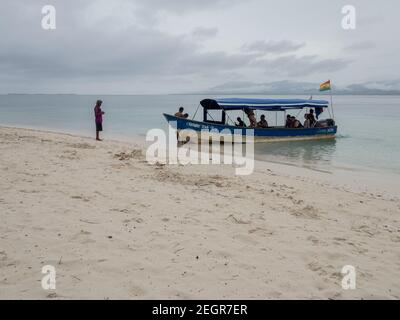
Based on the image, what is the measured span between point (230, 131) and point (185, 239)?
15.4 metres

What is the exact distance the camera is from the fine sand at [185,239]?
4031 millimetres

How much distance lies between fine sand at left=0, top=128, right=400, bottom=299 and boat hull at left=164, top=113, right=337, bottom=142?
11101mm

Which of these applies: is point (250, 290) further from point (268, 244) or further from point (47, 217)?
point (47, 217)

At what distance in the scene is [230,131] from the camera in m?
20.3

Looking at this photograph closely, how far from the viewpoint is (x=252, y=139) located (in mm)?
21156

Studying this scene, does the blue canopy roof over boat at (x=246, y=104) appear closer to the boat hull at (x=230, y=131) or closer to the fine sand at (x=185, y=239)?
the boat hull at (x=230, y=131)

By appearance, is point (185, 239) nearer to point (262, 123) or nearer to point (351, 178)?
point (351, 178)

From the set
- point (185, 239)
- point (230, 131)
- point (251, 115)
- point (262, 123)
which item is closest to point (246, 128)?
point (251, 115)

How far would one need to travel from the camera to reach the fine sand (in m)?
4.03

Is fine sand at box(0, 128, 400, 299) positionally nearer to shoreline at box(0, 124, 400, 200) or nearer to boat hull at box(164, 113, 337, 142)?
shoreline at box(0, 124, 400, 200)

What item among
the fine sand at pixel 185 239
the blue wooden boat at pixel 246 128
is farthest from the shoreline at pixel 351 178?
the blue wooden boat at pixel 246 128

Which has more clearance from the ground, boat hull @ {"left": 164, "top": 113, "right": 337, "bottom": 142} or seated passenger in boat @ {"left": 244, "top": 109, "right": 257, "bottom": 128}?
seated passenger in boat @ {"left": 244, "top": 109, "right": 257, "bottom": 128}

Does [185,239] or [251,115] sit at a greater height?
[251,115]

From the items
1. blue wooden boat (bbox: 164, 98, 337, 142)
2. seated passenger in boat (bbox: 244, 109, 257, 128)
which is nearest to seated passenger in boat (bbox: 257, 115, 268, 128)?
seated passenger in boat (bbox: 244, 109, 257, 128)
